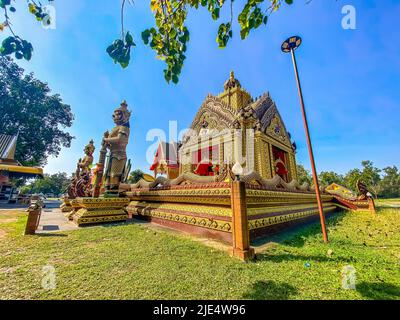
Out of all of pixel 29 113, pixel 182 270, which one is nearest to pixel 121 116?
pixel 182 270

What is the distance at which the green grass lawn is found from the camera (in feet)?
6.84

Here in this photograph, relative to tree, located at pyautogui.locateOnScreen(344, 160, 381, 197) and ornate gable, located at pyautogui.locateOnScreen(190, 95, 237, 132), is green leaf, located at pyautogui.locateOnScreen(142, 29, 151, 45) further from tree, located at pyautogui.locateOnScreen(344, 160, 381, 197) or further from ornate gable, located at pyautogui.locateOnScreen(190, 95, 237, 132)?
tree, located at pyautogui.locateOnScreen(344, 160, 381, 197)

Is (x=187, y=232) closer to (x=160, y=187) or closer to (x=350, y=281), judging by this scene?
(x=160, y=187)

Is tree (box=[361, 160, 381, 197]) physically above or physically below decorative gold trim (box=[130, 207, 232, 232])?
above

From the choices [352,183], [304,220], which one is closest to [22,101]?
[304,220]

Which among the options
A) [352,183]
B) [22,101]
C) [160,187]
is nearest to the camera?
[160,187]

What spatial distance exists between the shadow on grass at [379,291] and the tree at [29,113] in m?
29.5

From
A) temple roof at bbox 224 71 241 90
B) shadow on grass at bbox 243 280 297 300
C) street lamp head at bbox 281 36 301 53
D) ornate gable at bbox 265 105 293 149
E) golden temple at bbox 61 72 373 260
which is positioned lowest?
shadow on grass at bbox 243 280 297 300

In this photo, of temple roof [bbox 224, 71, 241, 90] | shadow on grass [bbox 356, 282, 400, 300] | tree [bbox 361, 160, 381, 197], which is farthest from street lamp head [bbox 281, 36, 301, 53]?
tree [bbox 361, 160, 381, 197]

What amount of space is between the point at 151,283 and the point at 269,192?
4.56 m

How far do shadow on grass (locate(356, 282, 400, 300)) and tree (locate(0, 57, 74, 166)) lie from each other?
29514 millimetres

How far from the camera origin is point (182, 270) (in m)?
2.71

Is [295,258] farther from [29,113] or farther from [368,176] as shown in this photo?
[368,176]

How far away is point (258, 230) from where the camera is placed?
4742 mm
